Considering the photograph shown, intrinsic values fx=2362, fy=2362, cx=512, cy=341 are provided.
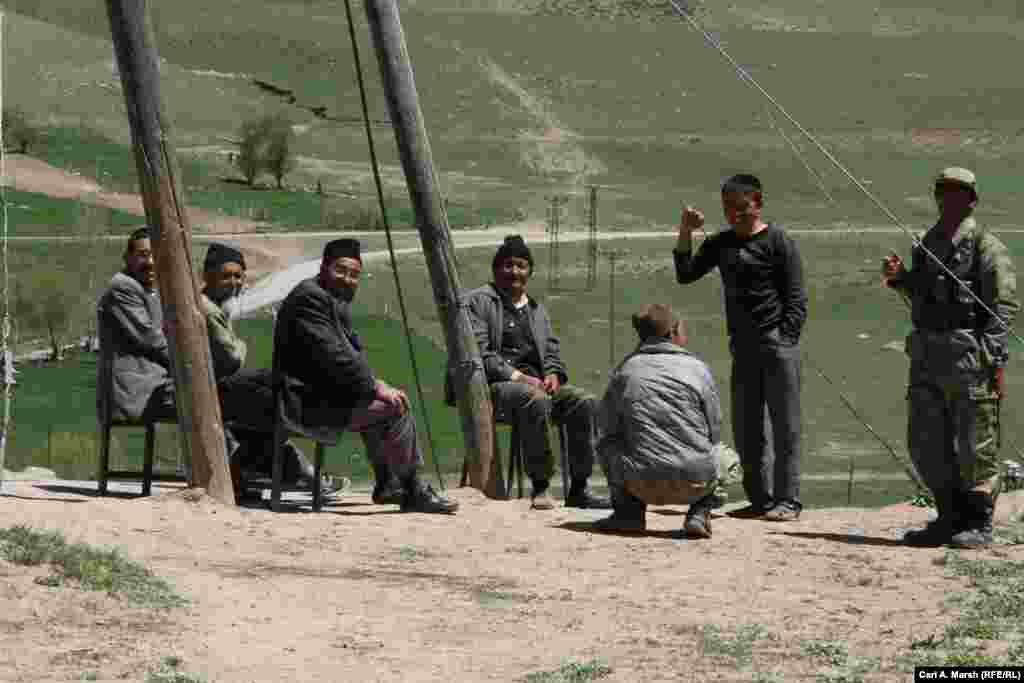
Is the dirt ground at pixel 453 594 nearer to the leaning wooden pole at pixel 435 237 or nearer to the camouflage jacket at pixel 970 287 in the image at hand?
the leaning wooden pole at pixel 435 237

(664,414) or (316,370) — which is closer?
(664,414)

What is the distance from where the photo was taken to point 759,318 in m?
10.4

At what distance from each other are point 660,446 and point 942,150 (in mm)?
77781

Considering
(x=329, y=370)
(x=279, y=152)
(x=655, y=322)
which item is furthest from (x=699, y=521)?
(x=279, y=152)

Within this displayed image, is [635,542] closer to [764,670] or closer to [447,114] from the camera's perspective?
[764,670]

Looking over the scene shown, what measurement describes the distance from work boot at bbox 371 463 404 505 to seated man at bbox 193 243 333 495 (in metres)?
0.44

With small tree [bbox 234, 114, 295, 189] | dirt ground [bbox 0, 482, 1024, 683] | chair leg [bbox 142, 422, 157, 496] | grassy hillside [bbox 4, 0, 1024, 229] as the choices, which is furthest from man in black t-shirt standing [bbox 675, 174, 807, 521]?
small tree [bbox 234, 114, 295, 189]

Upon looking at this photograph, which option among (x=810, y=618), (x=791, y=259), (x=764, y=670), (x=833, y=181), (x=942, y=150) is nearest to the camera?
(x=764, y=670)

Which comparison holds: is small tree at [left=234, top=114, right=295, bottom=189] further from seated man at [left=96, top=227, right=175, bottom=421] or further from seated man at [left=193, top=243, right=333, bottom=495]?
seated man at [left=96, top=227, right=175, bottom=421]

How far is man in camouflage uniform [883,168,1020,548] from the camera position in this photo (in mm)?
9633

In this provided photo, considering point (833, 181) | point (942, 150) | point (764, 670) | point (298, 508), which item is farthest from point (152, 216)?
point (942, 150)

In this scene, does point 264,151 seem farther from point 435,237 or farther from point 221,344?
point 221,344

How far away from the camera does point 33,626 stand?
7.18m

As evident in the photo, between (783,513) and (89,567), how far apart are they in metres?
3.78
